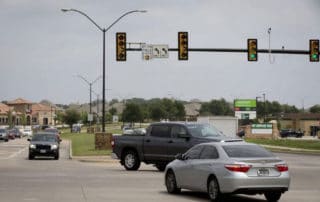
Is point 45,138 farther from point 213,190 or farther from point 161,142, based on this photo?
point 213,190

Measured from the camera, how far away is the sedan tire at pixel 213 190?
1577 cm

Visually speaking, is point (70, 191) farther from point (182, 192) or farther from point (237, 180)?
point (237, 180)

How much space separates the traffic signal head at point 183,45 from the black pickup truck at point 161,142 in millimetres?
12548

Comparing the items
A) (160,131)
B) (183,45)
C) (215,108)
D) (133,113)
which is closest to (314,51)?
(183,45)

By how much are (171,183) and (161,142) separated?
28.3ft

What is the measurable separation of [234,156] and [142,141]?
12.2m

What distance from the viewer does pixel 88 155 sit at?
40.2m

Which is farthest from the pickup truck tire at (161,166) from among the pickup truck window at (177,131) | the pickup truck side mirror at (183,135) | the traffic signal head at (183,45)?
the traffic signal head at (183,45)

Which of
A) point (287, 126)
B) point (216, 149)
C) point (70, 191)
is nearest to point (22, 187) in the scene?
point (70, 191)

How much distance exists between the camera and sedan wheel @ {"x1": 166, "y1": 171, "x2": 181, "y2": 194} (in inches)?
709

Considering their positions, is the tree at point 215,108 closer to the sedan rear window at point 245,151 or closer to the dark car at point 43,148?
the dark car at point 43,148

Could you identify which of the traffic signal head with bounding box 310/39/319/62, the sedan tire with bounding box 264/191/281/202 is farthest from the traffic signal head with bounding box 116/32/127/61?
the sedan tire with bounding box 264/191/281/202

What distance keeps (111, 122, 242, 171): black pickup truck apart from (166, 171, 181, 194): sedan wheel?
611 cm

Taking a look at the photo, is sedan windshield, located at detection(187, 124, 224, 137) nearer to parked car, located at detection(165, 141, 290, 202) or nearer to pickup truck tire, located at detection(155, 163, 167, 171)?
pickup truck tire, located at detection(155, 163, 167, 171)
